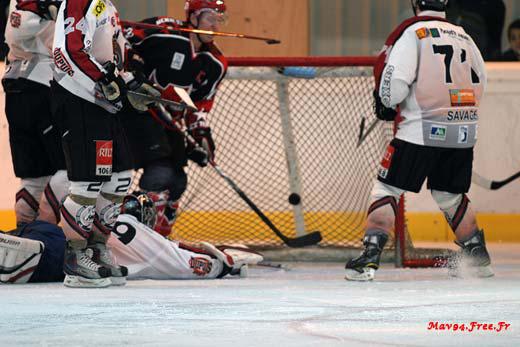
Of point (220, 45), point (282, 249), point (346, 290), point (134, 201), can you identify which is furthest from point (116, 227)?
point (220, 45)

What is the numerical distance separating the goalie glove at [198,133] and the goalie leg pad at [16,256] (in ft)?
4.28

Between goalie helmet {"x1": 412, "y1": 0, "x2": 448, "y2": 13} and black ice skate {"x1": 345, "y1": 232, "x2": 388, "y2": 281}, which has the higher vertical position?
goalie helmet {"x1": 412, "y1": 0, "x2": 448, "y2": 13}

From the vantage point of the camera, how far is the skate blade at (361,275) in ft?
18.0

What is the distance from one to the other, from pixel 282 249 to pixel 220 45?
1.67 meters

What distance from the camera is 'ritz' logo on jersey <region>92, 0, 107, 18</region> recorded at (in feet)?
16.4

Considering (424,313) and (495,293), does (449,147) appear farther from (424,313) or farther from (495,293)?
(424,313)

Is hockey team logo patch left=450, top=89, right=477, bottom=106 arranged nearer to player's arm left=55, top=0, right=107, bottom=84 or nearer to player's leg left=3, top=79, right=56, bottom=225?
player's arm left=55, top=0, right=107, bottom=84

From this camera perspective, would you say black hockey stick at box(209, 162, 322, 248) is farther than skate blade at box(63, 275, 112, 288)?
Yes

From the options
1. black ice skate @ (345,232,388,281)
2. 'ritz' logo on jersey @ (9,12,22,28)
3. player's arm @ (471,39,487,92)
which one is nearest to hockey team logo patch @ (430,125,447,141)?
player's arm @ (471,39,487,92)

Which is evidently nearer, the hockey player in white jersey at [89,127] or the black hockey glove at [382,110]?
the hockey player in white jersey at [89,127]

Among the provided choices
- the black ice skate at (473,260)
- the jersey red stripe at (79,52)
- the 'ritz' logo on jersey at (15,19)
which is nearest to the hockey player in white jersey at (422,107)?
the black ice skate at (473,260)

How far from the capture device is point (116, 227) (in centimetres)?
556

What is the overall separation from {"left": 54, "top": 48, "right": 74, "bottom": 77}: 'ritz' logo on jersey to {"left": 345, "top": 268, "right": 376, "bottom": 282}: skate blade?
1.40m

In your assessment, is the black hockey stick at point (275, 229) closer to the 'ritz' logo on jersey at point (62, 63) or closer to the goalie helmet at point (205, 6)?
the goalie helmet at point (205, 6)
